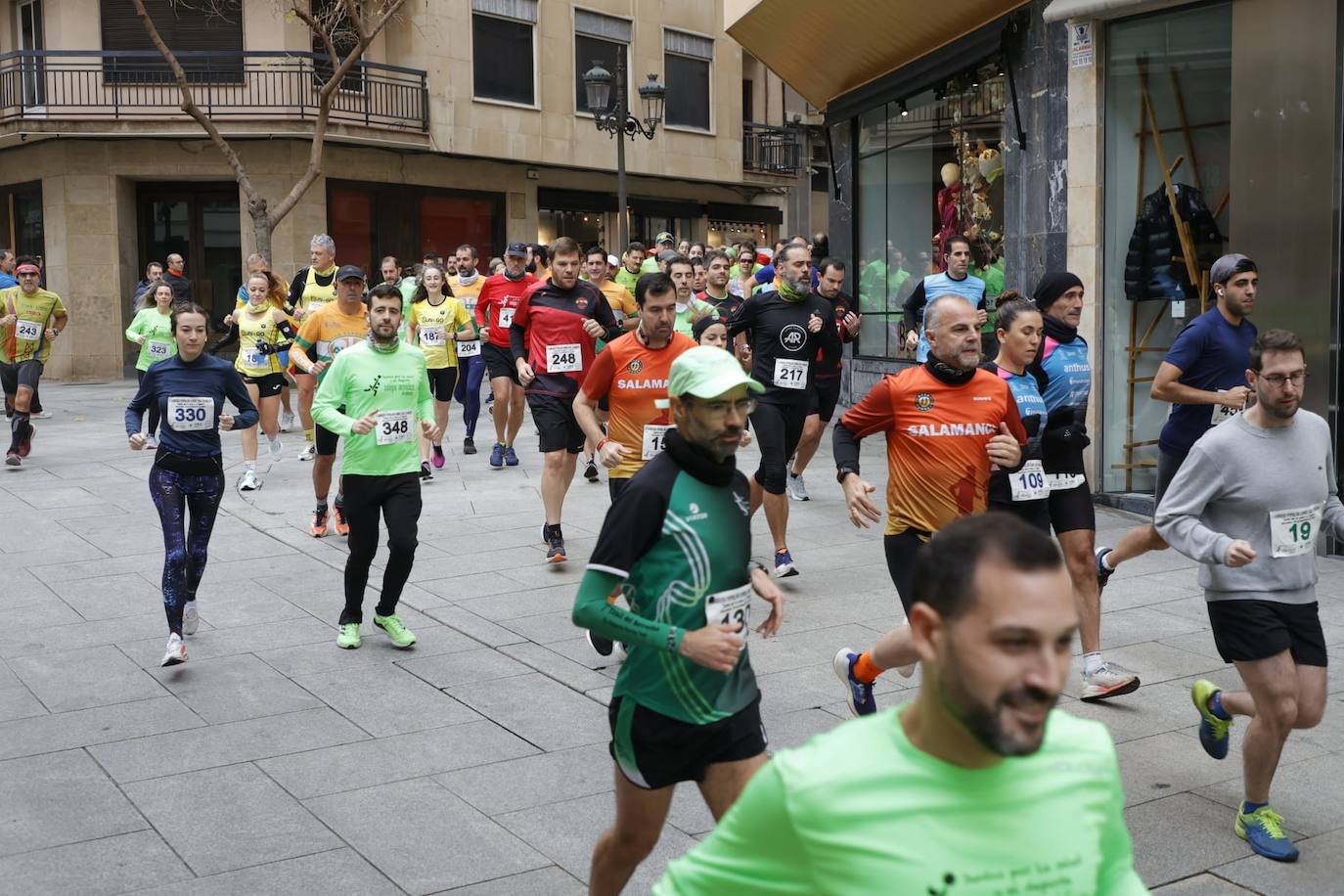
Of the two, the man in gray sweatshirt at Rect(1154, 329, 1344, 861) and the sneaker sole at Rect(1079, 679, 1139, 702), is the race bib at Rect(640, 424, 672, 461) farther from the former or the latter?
the man in gray sweatshirt at Rect(1154, 329, 1344, 861)

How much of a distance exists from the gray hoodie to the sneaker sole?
154 cm

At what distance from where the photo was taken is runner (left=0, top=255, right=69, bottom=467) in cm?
1473

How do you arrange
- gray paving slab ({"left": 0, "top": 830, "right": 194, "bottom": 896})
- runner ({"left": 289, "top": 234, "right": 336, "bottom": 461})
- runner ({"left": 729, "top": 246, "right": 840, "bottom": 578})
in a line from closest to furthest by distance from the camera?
gray paving slab ({"left": 0, "top": 830, "right": 194, "bottom": 896}) < runner ({"left": 729, "top": 246, "right": 840, "bottom": 578}) < runner ({"left": 289, "top": 234, "right": 336, "bottom": 461})

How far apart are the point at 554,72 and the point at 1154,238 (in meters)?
21.6

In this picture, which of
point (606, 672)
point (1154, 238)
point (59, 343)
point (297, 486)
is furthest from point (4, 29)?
point (606, 672)

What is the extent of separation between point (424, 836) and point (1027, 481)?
9.53 ft

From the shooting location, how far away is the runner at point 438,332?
14.2 meters

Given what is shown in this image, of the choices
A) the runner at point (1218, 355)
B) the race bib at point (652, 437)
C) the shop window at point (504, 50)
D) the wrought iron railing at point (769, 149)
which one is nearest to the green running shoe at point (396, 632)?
the race bib at point (652, 437)

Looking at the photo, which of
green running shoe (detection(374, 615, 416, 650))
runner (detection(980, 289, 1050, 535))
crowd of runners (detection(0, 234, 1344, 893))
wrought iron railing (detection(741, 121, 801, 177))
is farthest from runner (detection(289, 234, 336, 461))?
wrought iron railing (detection(741, 121, 801, 177))

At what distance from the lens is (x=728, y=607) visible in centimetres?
382

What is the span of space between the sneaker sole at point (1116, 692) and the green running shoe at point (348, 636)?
12.0 ft

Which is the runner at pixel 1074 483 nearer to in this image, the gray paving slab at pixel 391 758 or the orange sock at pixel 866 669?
the orange sock at pixel 866 669

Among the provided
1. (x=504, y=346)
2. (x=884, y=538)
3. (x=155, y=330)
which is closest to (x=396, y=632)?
(x=884, y=538)

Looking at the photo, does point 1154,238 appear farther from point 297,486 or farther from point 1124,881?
point 1124,881
